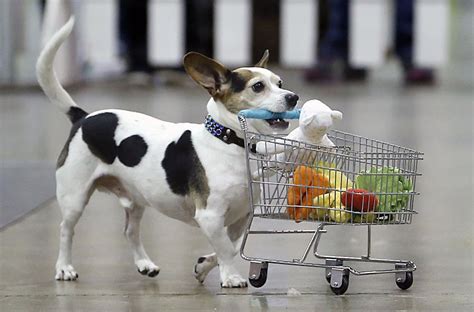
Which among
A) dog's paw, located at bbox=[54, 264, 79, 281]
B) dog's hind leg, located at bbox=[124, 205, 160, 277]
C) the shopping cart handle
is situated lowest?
dog's paw, located at bbox=[54, 264, 79, 281]

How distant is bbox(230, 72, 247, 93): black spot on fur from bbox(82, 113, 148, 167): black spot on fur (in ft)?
1.95

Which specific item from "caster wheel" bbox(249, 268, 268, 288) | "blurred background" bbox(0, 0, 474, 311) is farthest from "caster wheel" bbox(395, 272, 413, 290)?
"caster wheel" bbox(249, 268, 268, 288)

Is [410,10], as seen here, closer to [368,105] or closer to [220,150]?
[368,105]

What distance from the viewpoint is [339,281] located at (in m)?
6.47

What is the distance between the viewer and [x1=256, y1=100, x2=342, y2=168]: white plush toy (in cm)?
635

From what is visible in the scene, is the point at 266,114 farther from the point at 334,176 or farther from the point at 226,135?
the point at 334,176

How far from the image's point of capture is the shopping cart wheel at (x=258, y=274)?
21.9 feet

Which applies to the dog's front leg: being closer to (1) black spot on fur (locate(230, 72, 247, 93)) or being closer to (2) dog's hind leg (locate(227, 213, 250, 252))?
(2) dog's hind leg (locate(227, 213, 250, 252))

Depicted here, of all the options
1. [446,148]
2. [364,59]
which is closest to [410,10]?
[364,59]

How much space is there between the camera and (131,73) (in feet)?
83.9

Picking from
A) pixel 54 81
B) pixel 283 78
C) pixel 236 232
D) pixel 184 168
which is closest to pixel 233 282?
pixel 236 232

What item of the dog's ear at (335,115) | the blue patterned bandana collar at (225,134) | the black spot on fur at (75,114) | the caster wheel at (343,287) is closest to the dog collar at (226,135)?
the blue patterned bandana collar at (225,134)

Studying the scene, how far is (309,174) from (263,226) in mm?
2539

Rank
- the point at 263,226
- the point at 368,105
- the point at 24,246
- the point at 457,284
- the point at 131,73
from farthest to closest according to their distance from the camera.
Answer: the point at 131,73 < the point at 368,105 < the point at 263,226 < the point at 24,246 < the point at 457,284
